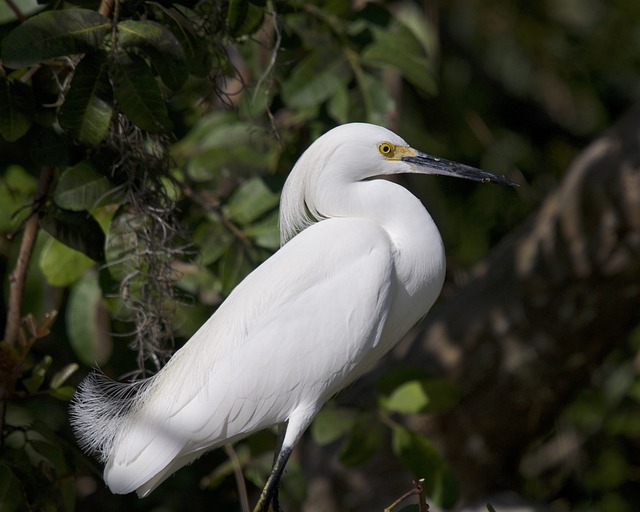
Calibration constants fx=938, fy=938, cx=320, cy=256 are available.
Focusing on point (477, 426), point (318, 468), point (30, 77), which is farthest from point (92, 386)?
point (477, 426)

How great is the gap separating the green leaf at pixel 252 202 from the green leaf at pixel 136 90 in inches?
20.1

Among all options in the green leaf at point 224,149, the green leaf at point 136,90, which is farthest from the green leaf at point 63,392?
the green leaf at point 224,149

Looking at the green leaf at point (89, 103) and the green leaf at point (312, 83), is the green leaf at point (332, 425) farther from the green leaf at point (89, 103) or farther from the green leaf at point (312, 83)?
the green leaf at point (89, 103)

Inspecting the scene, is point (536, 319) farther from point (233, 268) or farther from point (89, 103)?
point (89, 103)

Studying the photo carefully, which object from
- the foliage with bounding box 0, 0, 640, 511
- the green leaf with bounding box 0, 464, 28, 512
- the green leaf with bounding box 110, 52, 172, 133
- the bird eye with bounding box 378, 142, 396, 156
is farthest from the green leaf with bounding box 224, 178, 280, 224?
the green leaf with bounding box 0, 464, 28, 512

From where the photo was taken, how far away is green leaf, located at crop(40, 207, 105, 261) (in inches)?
69.0

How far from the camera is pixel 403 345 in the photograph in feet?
10.4

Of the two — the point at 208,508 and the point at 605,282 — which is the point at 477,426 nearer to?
the point at 605,282

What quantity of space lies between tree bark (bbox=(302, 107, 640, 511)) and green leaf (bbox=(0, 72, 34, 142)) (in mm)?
1590

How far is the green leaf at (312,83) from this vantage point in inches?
84.1

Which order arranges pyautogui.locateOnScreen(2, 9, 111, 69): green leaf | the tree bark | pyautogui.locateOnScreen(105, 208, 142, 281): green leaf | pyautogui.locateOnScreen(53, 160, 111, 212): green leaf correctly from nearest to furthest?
1. pyautogui.locateOnScreen(2, 9, 111, 69): green leaf
2. pyautogui.locateOnScreen(53, 160, 111, 212): green leaf
3. pyautogui.locateOnScreen(105, 208, 142, 281): green leaf
4. the tree bark

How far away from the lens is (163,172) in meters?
1.90

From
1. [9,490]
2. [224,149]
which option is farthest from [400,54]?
[9,490]

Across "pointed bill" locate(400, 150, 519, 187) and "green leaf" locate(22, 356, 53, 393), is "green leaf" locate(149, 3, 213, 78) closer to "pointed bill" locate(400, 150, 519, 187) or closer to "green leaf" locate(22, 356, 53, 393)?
"pointed bill" locate(400, 150, 519, 187)
